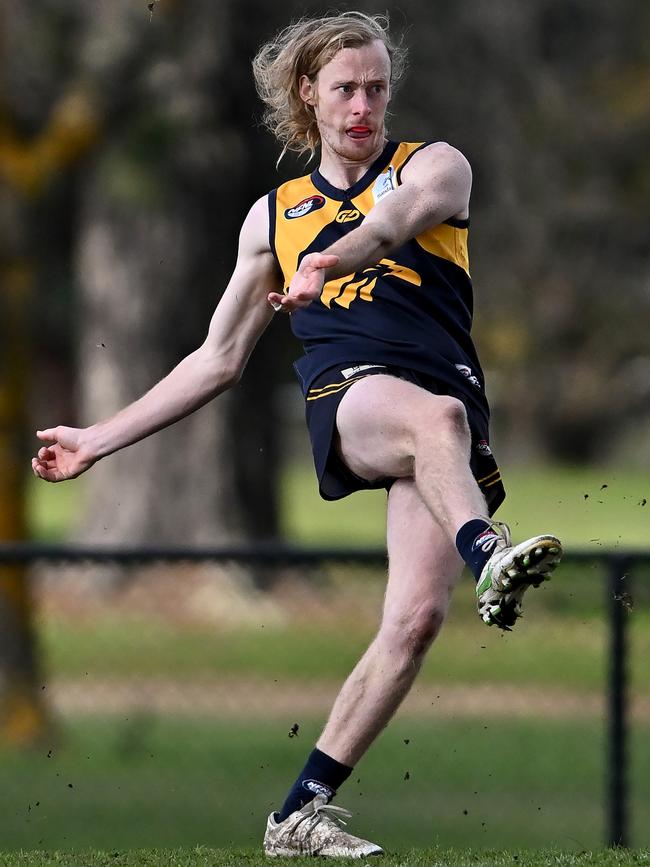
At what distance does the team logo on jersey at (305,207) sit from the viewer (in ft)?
17.0

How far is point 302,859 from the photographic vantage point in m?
5.04

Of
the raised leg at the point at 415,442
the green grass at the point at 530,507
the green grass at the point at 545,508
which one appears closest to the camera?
the raised leg at the point at 415,442

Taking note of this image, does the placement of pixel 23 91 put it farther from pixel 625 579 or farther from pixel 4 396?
pixel 625 579

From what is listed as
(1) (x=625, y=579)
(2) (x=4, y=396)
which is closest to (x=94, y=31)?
(2) (x=4, y=396)

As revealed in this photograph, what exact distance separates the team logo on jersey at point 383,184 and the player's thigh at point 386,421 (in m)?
0.55

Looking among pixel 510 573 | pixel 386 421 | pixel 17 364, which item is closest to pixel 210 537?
pixel 17 364

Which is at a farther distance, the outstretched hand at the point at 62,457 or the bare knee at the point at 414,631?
the outstretched hand at the point at 62,457

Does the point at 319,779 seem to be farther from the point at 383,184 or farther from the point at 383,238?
the point at 383,184

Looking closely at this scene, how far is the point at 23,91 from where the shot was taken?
595 inches

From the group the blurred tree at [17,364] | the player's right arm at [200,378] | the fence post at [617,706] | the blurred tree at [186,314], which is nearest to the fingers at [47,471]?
the player's right arm at [200,378]

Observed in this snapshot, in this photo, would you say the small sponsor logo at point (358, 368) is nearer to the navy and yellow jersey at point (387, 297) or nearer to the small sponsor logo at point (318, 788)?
the navy and yellow jersey at point (387, 297)

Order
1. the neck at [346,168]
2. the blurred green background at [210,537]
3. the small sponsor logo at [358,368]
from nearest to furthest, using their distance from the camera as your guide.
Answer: the small sponsor logo at [358,368] → the neck at [346,168] → the blurred green background at [210,537]

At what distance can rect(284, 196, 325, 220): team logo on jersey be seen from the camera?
518 cm

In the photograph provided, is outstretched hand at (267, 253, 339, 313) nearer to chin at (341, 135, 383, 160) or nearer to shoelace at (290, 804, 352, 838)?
chin at (341, 135, 383, 160)
